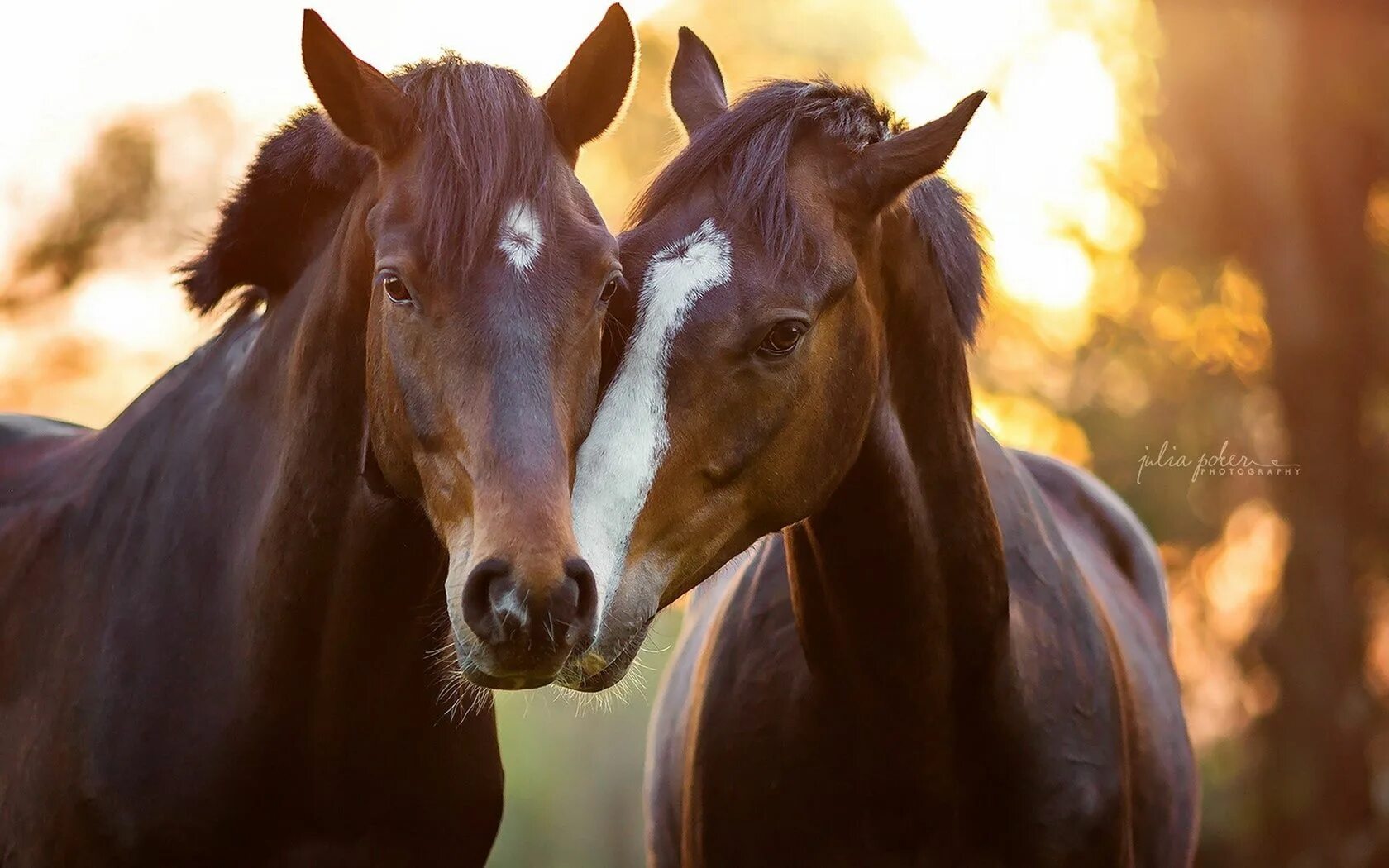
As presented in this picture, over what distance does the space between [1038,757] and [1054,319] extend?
38.1ft

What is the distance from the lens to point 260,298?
13.1 ft

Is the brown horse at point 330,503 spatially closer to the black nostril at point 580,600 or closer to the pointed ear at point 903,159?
the black nostril at point 580,600

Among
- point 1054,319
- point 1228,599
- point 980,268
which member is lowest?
point 980,268

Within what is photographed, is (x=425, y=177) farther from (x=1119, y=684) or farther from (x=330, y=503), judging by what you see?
(x=1119, y=684)

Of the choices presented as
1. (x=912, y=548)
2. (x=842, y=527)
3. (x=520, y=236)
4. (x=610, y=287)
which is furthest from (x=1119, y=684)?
(x=520, y=236)

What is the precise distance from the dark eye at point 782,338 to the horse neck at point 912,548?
371mm

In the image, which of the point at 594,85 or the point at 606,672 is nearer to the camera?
the point at 606,672

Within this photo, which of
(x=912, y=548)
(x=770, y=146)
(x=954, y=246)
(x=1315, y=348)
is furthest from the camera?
(x=1315, y=348)

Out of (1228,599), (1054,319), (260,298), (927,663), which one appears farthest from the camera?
(1054,319)

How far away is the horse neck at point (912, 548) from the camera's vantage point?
3.70m

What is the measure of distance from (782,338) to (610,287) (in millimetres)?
417

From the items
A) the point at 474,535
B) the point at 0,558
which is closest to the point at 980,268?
the point at 474,535

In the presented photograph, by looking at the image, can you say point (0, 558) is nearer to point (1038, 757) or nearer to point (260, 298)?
point (260, 298)

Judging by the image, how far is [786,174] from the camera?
11.7ft
